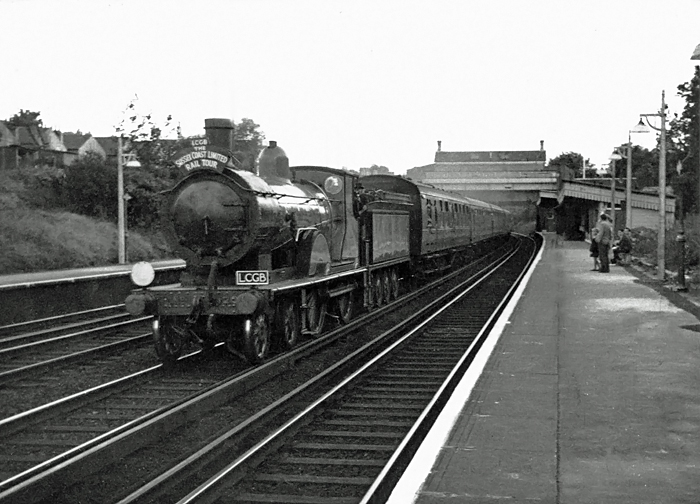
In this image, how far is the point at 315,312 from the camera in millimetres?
13508

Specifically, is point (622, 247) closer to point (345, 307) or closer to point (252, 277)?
point (345, 307)

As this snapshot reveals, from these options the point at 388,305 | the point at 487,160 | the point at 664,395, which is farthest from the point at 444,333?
the point at 487,160

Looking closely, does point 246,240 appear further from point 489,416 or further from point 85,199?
point 85,199

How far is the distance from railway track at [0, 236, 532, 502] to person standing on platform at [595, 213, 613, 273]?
14.9 metres

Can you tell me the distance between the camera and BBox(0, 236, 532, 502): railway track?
6.05 m

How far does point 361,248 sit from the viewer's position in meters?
16.0

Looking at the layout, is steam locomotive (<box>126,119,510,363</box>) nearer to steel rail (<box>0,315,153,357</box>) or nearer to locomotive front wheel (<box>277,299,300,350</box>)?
locomotive front wheel (<box>277,299,300,350</box>)

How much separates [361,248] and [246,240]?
5308 millimetres

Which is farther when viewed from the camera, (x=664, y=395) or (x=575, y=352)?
(x=575, y=352)

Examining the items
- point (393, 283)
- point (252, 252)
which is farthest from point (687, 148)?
point (252, 252)

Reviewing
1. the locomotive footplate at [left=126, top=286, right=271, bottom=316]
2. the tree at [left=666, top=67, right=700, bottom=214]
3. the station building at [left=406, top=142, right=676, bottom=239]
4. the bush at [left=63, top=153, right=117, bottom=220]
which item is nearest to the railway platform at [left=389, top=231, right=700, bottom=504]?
the locomotive footplate at [left=126, top=286, right=271, bottom=316]

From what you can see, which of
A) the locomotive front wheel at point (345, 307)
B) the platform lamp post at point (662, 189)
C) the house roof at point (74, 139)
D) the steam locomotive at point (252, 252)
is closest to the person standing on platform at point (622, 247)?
the platform lamp post at point (662, 189)

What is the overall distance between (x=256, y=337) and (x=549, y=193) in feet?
159

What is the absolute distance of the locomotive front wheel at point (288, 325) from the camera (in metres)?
11.8
